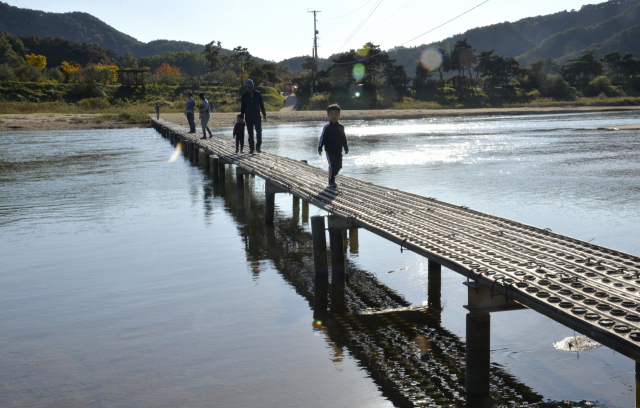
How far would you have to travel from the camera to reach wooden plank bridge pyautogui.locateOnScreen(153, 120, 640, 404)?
3.88 m

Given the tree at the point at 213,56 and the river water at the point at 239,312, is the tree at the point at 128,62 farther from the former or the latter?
the river water at the point at 239,312

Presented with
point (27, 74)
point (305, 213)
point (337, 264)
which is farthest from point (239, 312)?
point (27, 74)

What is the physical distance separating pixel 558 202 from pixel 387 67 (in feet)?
206

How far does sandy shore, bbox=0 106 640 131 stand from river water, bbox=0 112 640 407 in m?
30.8


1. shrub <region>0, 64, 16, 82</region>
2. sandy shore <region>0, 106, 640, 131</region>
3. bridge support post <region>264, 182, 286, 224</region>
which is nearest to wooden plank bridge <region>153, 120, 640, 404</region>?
bridge support post <region>264, 182, 286, 224</region>

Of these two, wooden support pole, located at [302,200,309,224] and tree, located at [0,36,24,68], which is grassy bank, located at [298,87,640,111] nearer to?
wooden support pole, located at [302,200,309,224]

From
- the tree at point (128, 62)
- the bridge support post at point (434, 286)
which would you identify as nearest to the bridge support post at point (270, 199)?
the bridge support post at point (434, 286)

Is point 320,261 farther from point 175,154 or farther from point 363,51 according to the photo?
point 363,51

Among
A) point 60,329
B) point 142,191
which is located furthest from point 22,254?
point 142,191

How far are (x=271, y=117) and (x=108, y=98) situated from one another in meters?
23.9

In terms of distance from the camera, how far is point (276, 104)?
71750 millimetres

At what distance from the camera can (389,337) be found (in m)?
5.87

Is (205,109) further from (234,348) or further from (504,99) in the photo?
(504,99)

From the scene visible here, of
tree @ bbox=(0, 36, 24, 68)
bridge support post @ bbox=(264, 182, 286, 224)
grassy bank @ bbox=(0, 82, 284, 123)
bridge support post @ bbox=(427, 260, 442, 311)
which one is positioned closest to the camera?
bridge support post @ bbox=(427, 260, 442, 311)
